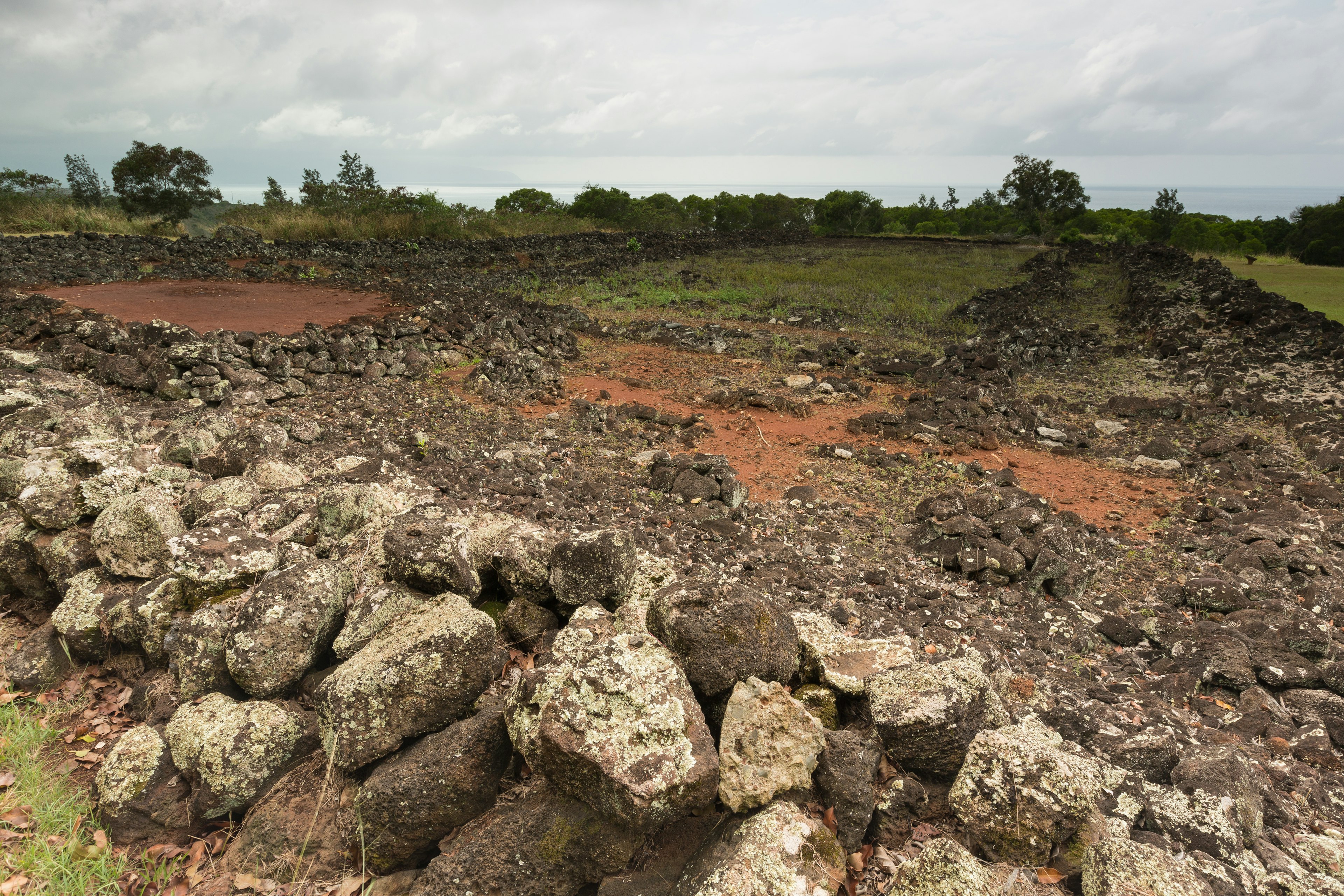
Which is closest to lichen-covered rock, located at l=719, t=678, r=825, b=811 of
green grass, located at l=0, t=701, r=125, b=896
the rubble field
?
the rubble field

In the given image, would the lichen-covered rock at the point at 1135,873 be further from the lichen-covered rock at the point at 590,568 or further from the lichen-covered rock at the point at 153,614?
the lichen-covered rock at the point at 153,614

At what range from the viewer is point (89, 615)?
3.15 m

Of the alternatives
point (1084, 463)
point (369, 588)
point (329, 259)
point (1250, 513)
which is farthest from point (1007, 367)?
point (329, 259)

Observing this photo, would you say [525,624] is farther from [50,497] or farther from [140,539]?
[50,497]

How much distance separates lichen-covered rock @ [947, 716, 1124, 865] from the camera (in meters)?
1.85

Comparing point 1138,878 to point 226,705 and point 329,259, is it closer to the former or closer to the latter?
point 226,705

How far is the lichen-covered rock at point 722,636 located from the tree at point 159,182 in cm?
3138

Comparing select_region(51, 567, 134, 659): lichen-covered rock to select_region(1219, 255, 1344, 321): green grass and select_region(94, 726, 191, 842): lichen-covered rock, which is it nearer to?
select_region(94, 726, 191, 842): lichen-covered rock

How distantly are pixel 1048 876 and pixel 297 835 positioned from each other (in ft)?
7.78

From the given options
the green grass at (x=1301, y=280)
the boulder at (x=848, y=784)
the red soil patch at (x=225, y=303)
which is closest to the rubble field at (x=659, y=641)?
the boulder at (x=848, y=784)

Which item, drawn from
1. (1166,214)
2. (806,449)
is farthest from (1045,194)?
(806,449)

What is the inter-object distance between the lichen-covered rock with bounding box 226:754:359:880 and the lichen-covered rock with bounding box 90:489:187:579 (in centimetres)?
147

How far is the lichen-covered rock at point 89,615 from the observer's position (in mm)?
3127

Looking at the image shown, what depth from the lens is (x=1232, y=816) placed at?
204cm
